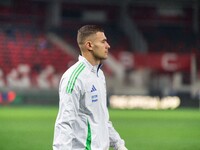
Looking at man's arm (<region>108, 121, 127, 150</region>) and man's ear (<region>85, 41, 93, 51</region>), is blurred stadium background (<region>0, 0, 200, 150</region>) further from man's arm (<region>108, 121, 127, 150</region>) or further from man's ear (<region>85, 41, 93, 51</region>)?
man's ear (<region>85, 41, 93, 51</region>)

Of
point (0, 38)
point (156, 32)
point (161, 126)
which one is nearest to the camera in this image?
point (161, 126)

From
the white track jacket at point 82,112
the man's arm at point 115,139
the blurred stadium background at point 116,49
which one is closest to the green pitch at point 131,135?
the man's arm at point 115,139

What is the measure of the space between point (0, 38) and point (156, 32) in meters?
10.2

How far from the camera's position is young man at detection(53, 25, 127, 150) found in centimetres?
475

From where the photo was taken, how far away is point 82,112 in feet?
16.2

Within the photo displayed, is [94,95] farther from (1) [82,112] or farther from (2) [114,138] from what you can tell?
(2) [114,138]

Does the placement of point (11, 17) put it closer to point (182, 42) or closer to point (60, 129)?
point (182, 42)

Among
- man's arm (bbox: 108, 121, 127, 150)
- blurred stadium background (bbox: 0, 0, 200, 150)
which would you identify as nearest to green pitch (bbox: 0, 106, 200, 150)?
man's arm (bbox: 108, 121, 127, 150)

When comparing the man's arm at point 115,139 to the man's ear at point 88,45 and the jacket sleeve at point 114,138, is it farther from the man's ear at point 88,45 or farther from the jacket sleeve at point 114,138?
the man's ear at point 88,45

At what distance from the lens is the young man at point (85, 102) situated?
15.6 ft

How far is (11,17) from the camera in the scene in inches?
1494

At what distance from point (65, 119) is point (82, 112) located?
0.23 meters

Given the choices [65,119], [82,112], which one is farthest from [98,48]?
[65,119]

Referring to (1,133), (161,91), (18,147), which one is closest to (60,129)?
(18,147)
